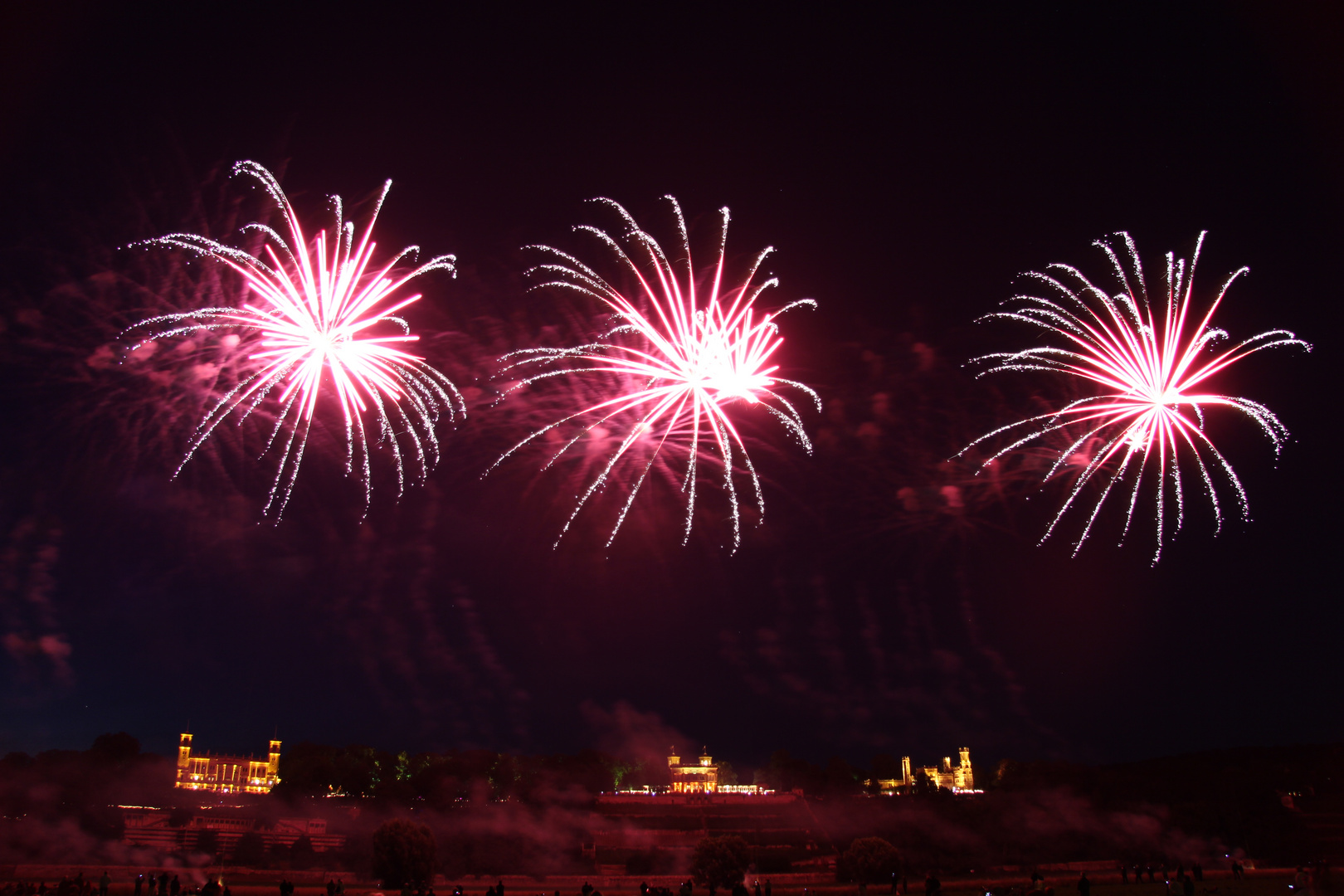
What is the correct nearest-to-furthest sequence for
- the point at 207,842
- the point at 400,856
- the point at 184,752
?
the point at 400,856
the point at 207,842
the point at 184,752

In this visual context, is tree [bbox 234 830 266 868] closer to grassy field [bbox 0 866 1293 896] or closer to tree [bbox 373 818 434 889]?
grassy field [bbox 0 866 1293 896]

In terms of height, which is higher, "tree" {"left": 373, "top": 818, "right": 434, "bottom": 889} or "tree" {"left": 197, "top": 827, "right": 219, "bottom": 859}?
"tree" {"left": 373, "top": 818, "right": 434, "bottom": 889}

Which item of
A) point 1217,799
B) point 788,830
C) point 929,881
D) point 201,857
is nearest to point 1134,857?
point 1217,799

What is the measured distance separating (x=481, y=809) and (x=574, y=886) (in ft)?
62.3

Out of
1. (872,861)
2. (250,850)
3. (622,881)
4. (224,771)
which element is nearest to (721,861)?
(622,881)

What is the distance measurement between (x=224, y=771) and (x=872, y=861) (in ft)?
295

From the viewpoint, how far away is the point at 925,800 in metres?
69.1

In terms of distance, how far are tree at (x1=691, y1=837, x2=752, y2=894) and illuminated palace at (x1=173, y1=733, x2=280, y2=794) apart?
73.9 meters

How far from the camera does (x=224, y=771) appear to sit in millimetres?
105125

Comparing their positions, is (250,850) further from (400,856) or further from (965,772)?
(965,772)

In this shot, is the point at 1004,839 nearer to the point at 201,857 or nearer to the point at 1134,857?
the point at 1134,857

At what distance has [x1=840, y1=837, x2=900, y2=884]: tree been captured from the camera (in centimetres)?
4269

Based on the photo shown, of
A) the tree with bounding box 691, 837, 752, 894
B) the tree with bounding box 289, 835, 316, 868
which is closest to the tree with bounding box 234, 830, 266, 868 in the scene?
the tree with bounding box 289, 835, 316, 868

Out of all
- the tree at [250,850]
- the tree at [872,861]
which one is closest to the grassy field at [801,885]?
the tree at [872,861]
